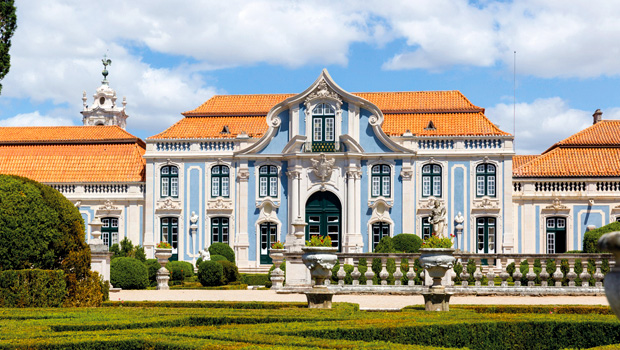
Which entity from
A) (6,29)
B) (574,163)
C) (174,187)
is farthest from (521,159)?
(6,29)

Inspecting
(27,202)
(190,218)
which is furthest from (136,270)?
(190,218)

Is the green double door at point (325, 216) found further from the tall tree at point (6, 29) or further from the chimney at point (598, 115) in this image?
the tall tree at point (6, 29)

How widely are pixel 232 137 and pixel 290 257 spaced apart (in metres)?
17.9

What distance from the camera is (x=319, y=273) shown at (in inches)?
703

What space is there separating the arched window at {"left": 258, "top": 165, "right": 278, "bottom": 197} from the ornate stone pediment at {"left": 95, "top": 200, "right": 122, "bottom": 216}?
22.6 ft

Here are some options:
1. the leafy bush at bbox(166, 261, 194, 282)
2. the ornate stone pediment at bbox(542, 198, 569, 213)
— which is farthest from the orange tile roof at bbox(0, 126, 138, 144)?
the ornate stone pediment at bbox(542, 198, 569, 213)

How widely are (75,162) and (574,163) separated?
76.2ft

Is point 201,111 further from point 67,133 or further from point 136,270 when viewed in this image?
point 136,270

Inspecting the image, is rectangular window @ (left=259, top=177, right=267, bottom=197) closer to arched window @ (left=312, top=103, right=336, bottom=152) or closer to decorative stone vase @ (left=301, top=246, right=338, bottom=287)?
arched window @ (left=312, top=103, right=336, bottom=152)

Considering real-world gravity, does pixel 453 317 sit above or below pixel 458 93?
below

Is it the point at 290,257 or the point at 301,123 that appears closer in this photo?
the point at 290,257

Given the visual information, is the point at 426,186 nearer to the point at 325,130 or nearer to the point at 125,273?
the point at 325,130

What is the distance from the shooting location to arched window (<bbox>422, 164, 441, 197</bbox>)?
4200 cm

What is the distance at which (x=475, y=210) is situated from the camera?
136 feet
